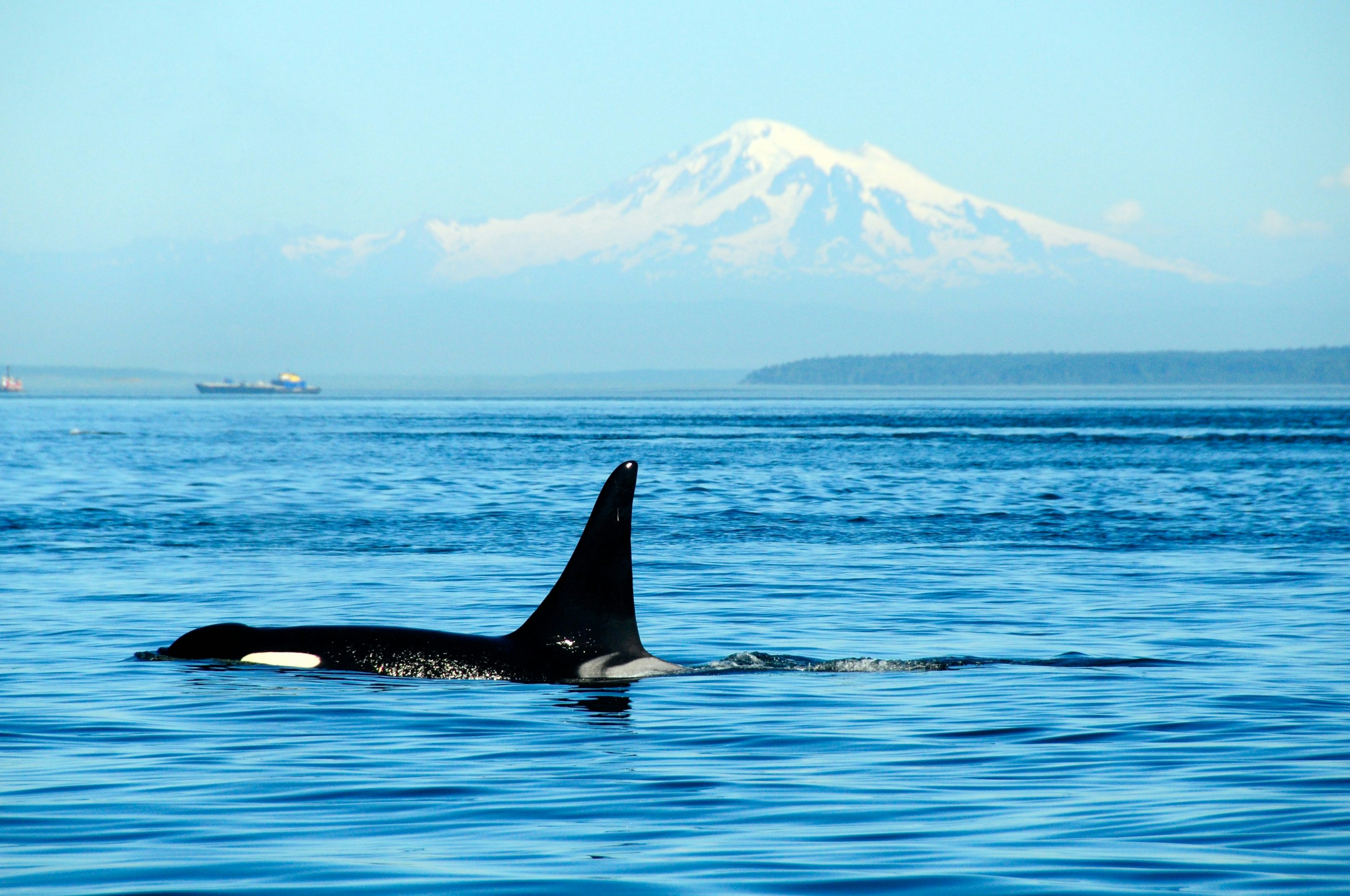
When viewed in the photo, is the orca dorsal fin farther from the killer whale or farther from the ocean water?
the ocean water

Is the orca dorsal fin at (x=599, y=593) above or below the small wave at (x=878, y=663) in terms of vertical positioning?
above

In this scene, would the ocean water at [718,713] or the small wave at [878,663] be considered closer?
the ocean water at [718,713]

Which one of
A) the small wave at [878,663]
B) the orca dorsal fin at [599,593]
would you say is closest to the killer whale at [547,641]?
the orca dorsal fin at [599,593]

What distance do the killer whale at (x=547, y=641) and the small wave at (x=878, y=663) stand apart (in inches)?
25.8

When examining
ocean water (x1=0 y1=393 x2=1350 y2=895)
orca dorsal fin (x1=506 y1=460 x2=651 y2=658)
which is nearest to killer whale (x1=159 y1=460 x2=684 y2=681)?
orca dorsal fin (x1=506 y1=460 x2=651 y2=658)

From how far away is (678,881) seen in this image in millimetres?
6879

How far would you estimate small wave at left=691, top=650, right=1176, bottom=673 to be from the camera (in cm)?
1331

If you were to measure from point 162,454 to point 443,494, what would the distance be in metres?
25.4

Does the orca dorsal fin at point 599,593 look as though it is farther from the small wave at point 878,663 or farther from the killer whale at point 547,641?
the small wave at point 878,663

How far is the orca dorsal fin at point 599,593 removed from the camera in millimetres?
11875

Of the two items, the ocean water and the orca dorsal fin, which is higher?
the orca dorsal fin

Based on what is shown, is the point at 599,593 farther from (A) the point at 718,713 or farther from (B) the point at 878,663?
(B) the point at 878,663

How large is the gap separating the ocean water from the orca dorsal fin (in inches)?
15.6

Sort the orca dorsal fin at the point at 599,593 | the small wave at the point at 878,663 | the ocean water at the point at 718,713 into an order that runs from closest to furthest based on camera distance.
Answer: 1. the ocean water at the point at 718,713
2. the orca dorsal fin at the point at 599,593
3. the small wave at the point at 878,663
